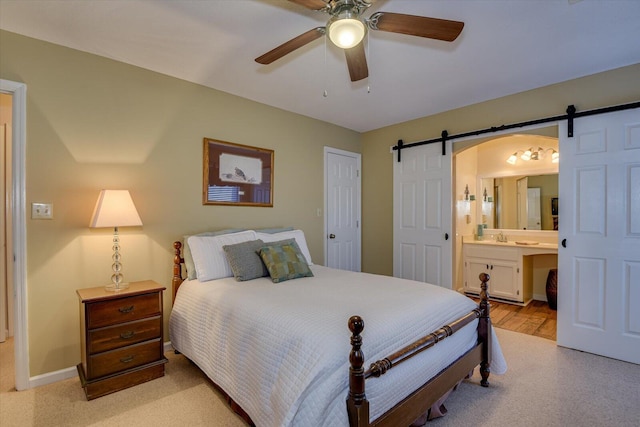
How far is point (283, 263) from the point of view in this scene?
2.61 m

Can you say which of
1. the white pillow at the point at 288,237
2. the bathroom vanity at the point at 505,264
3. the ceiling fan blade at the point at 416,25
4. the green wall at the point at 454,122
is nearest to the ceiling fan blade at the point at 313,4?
the ceiling fan blade at the point at 416,25

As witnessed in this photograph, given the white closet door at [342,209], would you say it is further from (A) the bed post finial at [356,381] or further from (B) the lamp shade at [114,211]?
(A) the bed post finial at [356,381]

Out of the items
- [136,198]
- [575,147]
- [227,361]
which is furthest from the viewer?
[575,147]

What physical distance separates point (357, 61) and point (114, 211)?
2.00m

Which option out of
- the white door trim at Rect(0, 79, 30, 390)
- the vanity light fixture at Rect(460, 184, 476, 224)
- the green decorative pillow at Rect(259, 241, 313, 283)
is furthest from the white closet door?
the white door trim at Rect(0, 79, 30, 390)

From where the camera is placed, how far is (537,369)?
252 cm

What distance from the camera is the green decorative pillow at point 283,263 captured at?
8.34ft

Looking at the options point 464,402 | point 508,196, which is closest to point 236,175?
point 464,402

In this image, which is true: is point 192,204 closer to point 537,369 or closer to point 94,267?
point 94,267

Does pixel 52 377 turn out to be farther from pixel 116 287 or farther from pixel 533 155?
pixel 533 155

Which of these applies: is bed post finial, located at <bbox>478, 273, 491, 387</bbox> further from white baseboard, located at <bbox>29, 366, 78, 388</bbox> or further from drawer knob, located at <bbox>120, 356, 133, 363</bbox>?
white baseboard, located at <bbox>29, 366, 78, 388</bbox>

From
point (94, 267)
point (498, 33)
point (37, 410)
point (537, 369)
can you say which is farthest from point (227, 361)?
point (498, 33)

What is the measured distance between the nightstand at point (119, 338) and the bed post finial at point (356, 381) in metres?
1.72

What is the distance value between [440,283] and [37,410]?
149 inches
